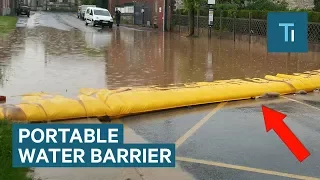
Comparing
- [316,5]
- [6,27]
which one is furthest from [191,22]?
[6,27]

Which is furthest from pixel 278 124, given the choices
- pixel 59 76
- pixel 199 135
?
pixel 59 76

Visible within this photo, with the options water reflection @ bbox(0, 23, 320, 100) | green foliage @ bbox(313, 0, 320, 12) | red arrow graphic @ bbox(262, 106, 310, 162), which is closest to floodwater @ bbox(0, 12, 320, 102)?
water reflection @ bbox(0, 23, 320, 100)

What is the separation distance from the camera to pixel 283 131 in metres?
8.55

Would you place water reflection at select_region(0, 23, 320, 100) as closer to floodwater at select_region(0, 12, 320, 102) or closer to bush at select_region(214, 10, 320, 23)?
floodwater at select_region(0, 12, 320, 102)

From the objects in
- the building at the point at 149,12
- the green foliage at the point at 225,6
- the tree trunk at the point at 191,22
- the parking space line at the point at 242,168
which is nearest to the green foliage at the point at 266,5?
the green foliage at the point at 225,6

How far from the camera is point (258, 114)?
991cm

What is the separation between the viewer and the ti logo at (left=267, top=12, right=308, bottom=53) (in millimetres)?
18094

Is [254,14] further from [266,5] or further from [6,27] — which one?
[6,27]

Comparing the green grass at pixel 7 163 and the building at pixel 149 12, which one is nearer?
the green grass at pixel 7 163

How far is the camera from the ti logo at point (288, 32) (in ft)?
59.4

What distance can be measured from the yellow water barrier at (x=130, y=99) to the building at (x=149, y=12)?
30.4m

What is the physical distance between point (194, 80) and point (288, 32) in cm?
544

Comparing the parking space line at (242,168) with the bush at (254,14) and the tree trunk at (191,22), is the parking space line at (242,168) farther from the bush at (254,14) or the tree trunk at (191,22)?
the tree trunk at (191,22)

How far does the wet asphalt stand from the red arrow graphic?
10 centimetres
